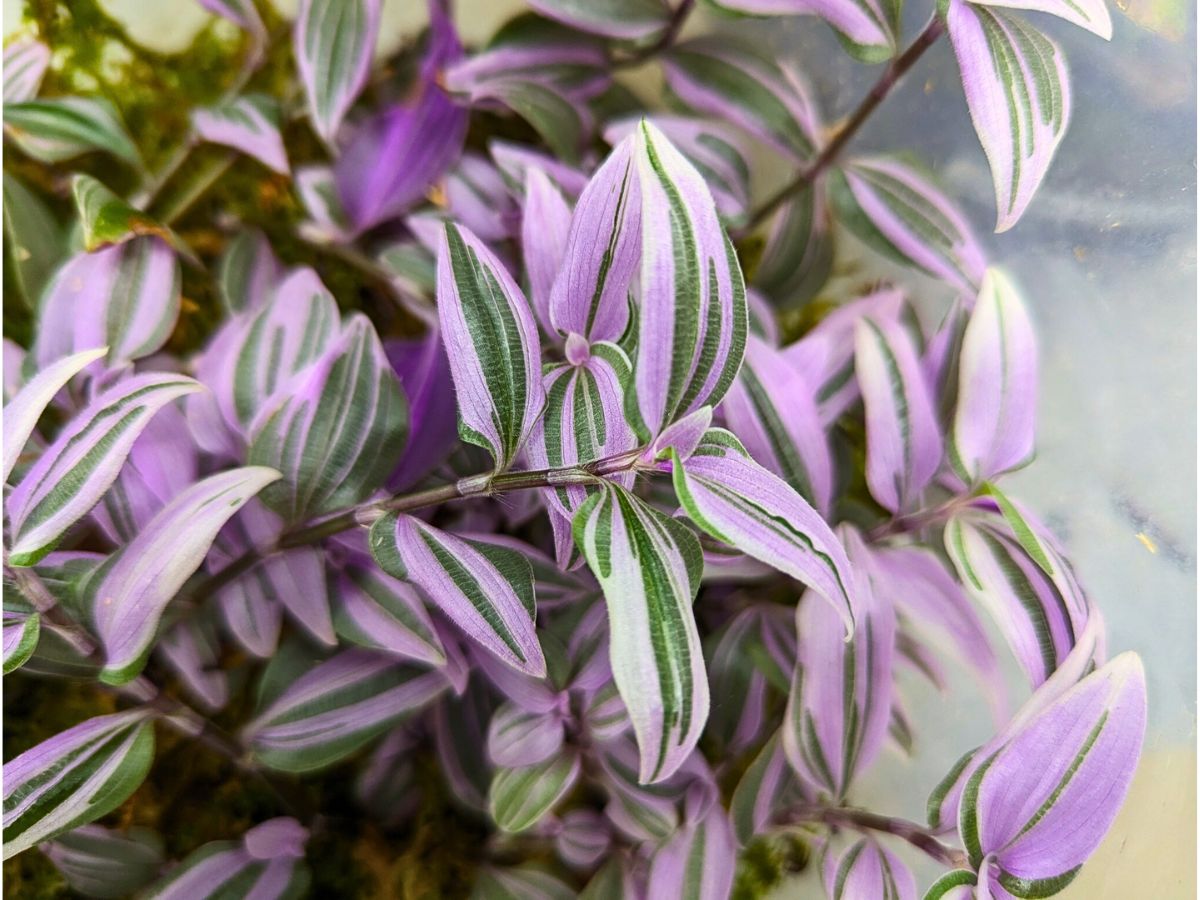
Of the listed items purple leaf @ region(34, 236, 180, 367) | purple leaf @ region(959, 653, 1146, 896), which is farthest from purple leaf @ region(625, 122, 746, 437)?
purple leaf @ region(34, 236, 180, 367)

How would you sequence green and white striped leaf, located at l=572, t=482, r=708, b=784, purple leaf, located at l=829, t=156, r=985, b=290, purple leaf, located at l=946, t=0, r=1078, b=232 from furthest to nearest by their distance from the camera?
purple leaf, located at l=829, t=156, r=985, b=290 → purple leaf, located at l=946, t=0, r=1078, b=232 → green and white striped leaf, located at l=572, t=482, r=708, b=784

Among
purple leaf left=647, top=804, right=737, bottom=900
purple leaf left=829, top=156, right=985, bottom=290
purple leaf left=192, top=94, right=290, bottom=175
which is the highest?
purple leaf left=829, top=156, right=985, bottom=290

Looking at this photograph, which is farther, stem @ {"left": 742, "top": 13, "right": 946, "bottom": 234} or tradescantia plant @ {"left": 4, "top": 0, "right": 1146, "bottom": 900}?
stem @ {"left": 742, "top": 13, "right": 946, "bottom": 234}

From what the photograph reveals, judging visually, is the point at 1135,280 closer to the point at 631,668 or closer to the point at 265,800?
the point at 631,668

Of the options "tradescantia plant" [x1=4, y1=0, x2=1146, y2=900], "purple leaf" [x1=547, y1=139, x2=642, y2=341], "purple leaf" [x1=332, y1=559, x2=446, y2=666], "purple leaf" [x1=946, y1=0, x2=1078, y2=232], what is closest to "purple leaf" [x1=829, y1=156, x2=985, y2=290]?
"tradescantia plant" [x1=4, y1=0, x2=1146, y2=900]

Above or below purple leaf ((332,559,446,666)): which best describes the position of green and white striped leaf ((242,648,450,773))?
below

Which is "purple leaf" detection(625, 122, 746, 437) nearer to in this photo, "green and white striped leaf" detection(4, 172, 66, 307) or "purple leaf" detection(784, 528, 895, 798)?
"purple leaf" detection(784, 528, 895, 798)

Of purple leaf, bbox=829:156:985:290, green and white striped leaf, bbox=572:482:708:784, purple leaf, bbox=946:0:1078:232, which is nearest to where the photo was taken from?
green and white striped leaf, bbox=572:482:708:784
